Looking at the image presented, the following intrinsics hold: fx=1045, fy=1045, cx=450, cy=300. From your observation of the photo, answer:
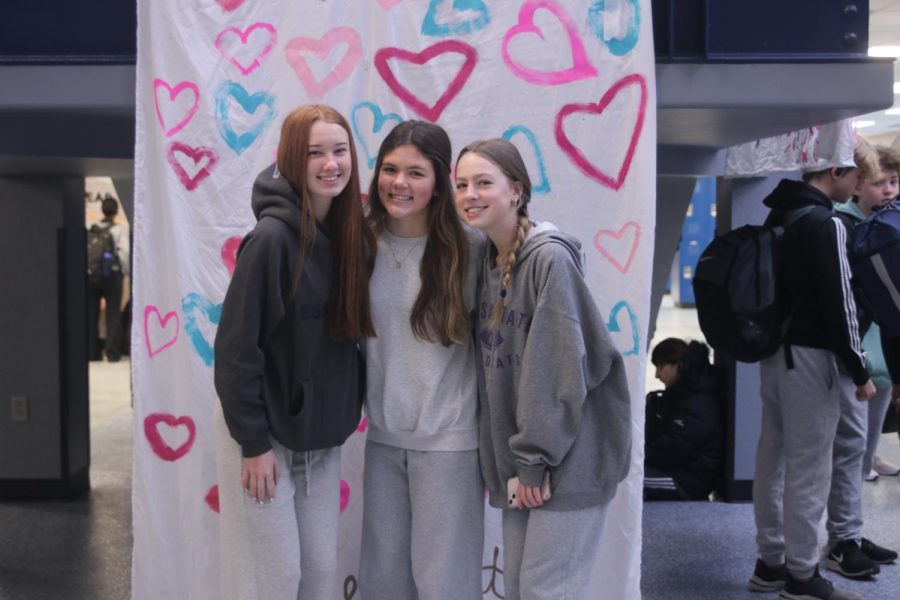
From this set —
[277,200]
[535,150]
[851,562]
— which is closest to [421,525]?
[277,200]

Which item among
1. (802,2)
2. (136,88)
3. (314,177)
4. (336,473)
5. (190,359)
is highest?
(802,2)

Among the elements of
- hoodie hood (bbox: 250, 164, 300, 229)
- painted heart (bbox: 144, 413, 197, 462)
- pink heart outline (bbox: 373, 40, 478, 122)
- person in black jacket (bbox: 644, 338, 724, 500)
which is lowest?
person in black jacket (bbox: 644, 338, 724, 500)

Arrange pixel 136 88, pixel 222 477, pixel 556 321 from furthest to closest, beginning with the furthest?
1. pixel 136 88
2. pixel 222 477
3. pixel 556 321

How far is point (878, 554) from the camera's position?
16.4ft

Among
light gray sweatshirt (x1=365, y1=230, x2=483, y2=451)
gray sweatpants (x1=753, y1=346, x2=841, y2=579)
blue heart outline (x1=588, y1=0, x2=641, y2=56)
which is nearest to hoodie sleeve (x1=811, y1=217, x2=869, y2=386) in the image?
gray sweatpants (x1=753, y1=346, x2=841, y2=579)

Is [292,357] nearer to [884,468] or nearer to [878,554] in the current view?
[878,554]

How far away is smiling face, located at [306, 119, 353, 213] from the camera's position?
2.63 metres

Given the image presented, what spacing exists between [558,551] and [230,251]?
1476 mm

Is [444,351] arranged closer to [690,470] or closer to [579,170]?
[579,170]

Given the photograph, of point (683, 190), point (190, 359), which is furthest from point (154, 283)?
point (683, 190)

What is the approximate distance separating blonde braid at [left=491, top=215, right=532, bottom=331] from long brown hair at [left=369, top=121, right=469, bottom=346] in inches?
3.9

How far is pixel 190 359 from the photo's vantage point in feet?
11.3

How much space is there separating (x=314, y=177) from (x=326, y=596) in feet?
3.71

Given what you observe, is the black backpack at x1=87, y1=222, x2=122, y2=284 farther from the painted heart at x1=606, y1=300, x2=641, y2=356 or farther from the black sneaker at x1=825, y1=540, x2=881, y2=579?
the painted heart at x1=606, y1=300, x2=641, y2=356
